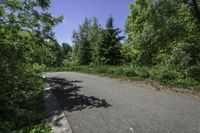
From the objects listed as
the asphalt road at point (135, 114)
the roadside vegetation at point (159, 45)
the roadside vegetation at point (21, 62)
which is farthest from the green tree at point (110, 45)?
the asphalt road at point (135, 114)

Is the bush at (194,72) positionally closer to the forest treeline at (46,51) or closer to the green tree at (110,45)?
the forest treeline at (46,51)

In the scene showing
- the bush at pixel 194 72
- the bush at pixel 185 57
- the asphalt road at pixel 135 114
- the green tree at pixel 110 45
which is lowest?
the asphalt road at pixel 135 114

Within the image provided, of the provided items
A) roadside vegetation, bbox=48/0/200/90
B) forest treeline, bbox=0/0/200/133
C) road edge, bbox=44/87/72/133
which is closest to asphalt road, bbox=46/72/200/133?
road edge, bbox=44/87/72/133

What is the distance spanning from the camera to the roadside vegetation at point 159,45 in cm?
1030

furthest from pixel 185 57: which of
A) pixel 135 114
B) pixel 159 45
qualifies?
pixel 159 45

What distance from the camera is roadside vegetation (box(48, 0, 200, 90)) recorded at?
10305 millimetres

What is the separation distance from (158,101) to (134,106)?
1.14 meters

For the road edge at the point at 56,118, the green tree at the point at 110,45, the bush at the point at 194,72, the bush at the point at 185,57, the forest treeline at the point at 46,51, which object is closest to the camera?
the road edge at the point at 56,118

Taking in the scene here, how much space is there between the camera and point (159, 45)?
17406 mm

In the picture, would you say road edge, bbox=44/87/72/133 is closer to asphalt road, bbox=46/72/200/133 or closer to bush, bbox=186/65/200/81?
asphalt road, bbox=46/72/200/133

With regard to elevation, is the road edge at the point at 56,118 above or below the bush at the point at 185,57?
below

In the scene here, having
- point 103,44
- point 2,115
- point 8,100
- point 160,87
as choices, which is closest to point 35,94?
point 8,100

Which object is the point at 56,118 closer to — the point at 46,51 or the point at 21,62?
the point at 21,62

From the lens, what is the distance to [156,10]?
16797 millimetres
